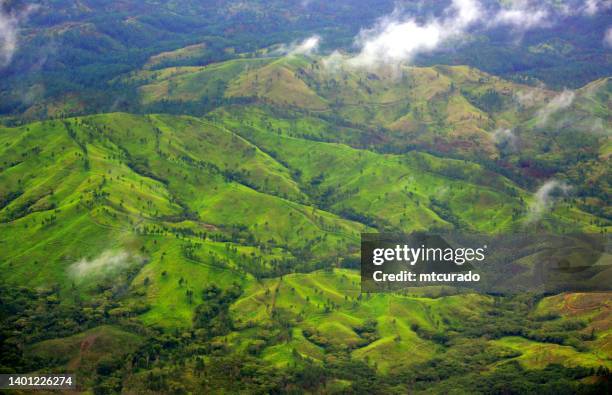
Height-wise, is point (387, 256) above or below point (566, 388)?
above

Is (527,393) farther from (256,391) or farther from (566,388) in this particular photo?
(256,391)

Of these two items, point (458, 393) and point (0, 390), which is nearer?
point (0, 390)

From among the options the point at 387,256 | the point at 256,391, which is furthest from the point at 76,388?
the point at 387,256

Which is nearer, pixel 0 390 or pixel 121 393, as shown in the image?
pixel 0 390

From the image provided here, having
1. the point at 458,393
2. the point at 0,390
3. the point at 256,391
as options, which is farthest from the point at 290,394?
the point at 0,390

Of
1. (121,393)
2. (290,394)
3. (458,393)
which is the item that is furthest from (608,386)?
(121,393)

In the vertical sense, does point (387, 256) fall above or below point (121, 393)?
above

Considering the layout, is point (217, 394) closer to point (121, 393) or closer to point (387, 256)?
point (121, 393)
